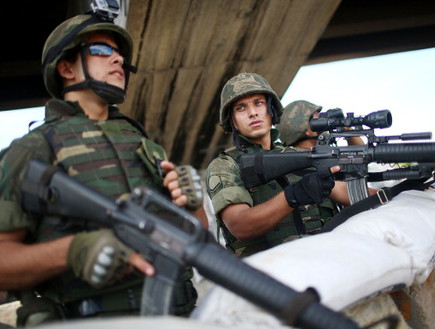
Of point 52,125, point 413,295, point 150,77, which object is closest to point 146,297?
point 52,125

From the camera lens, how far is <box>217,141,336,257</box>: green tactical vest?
8.54ft

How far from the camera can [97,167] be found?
1.65 metres

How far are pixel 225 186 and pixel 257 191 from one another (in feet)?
0.77

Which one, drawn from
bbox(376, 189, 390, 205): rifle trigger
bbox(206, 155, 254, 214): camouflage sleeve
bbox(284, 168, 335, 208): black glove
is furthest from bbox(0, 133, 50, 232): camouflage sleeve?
bbox(376, 189, 390, 205): rifle trigger

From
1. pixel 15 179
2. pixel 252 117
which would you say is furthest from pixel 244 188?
pixel 15 179

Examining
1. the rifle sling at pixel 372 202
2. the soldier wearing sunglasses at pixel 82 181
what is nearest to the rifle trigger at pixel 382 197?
the rifle sling at pixel 372 202

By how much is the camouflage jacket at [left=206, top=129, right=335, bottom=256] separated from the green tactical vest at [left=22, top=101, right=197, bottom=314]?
731 mm

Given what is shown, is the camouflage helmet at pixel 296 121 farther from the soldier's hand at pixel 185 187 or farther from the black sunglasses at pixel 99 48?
the soldier's hand at pixel 185 187

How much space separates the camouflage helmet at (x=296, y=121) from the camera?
3684 millimetres

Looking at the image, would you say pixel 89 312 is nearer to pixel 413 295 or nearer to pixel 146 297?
pixel 146 297

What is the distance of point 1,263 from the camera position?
1.42 meters

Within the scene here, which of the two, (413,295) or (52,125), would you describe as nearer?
(52,125)

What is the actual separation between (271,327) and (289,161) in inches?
53.6

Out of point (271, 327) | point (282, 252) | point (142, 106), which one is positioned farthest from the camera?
point (142, 106)
